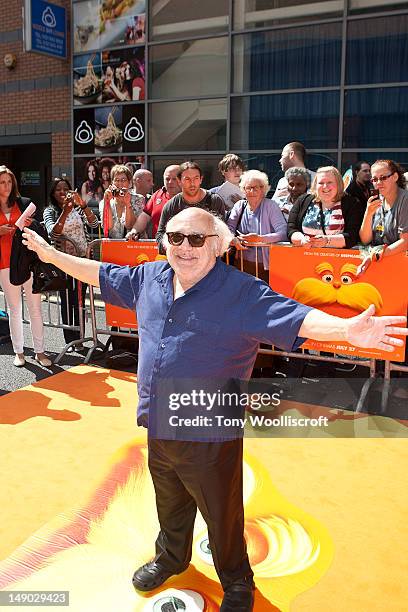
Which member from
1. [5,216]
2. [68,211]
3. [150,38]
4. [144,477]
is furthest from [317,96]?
[144,477]

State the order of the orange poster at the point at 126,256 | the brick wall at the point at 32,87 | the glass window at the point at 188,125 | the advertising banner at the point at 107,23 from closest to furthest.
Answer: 1. the orange poster at the point at 126,256
2. the glass window at the point at 188,125
3. the advertising banner at the point at 107,23
4. the brick wall at the point at 32,87

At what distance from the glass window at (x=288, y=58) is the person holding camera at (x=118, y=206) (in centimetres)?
609

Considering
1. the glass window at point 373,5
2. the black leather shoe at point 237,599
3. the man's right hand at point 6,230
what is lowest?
the black leather shoe at point 237,599

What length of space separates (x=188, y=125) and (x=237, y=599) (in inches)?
460

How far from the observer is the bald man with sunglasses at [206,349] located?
→ 8.17ft

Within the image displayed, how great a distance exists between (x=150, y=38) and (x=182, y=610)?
509 inches

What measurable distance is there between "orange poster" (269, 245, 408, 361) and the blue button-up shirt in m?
3.16

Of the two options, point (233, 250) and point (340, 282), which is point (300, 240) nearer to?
point (340, 282)

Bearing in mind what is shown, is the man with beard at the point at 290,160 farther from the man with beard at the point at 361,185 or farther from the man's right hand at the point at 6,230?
the man's right hand at the point at 6,230

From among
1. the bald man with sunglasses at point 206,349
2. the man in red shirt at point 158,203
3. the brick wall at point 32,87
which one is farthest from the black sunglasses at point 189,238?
the brick wall at point 32,87

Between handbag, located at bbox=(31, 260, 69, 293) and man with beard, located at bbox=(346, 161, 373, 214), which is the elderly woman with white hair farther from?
handbag, located at bbox=(31, 260, 69, 293)

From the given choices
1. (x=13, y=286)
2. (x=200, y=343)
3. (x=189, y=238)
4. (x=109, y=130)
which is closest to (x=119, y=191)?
(x=13, y=286)

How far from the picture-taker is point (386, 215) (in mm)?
5453

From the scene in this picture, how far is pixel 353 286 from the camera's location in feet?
18.2
